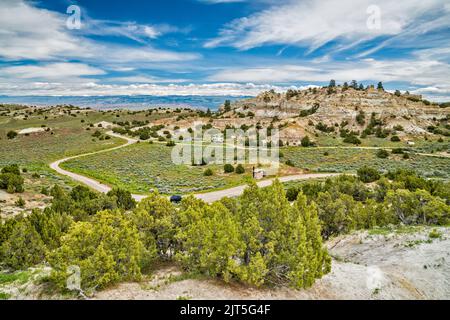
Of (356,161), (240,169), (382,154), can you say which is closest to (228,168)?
A: (240,169)

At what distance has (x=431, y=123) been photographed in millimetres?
84500

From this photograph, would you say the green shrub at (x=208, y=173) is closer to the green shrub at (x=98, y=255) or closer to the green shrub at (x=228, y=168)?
the green shrub at (x=228, y=168)

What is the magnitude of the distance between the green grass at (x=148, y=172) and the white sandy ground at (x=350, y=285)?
81.1 feet

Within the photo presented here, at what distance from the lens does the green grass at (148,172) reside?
126 ft

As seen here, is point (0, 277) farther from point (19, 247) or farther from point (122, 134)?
point (122, 134)

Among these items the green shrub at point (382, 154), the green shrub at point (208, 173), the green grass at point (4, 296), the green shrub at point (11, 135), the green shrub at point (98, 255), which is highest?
the green shrub at point (11, 135)

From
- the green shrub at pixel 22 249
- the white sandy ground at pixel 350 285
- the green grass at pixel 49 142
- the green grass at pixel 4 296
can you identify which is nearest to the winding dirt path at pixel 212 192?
the green grass at pixel 49 142

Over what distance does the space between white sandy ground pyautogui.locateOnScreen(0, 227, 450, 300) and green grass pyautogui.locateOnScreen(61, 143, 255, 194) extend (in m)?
24.7

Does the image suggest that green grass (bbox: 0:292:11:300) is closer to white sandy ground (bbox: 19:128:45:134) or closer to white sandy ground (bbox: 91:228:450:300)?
white sandy ground (bbox: 91:228:450:300)

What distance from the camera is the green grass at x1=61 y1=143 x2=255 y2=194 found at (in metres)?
38.4

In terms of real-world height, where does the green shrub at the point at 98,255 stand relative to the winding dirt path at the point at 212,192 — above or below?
above

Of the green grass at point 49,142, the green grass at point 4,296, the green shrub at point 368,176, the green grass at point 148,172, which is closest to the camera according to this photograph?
the green grass at point 4,296

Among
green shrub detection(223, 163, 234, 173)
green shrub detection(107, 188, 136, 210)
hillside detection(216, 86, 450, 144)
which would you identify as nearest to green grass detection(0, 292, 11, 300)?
green shrub detection(107, 188, 136, 210)

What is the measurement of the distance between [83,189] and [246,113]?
8298 cm
